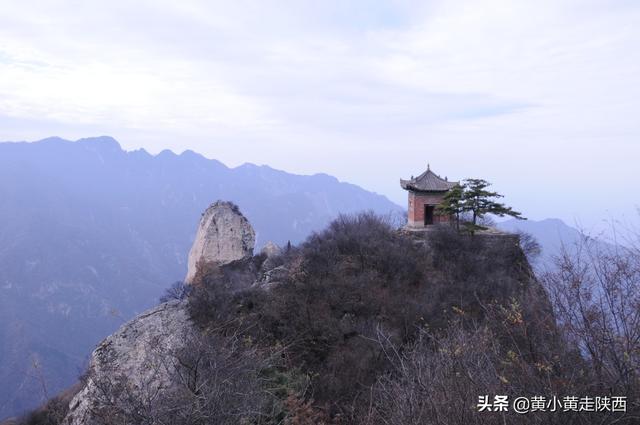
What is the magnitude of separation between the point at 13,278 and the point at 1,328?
1853cm

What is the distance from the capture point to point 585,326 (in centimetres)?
558

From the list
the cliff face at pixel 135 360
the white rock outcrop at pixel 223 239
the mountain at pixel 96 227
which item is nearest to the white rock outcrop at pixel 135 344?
the cliff face at pixel 135 360

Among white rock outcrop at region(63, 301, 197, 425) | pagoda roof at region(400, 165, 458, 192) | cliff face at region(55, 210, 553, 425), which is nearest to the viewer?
cliff face at region(55, 210, 553, 425)

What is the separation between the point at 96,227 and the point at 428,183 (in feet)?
348

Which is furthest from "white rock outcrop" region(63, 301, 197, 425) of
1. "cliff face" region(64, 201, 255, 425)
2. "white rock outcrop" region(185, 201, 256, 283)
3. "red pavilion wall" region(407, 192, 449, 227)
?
"red pavilion wall" region(407, 192, 449, 227)

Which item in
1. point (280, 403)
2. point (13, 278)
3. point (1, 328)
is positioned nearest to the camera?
point (280, 403)

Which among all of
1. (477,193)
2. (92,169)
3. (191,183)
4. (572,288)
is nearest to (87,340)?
(477,193)

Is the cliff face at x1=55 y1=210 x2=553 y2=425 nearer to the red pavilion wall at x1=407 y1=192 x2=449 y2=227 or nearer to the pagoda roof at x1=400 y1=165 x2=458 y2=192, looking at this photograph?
the red pavilion wall at x1=407 y1=192 x2=449 y2=227

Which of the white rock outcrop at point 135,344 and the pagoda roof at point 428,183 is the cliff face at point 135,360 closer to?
the white rock outcrop at point 135,344

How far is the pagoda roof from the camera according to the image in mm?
22516

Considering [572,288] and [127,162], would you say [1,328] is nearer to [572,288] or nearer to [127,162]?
[572,288]

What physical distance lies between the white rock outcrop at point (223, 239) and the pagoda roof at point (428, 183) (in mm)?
8838

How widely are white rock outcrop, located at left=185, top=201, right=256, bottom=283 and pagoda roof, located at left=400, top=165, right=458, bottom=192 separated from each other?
8.84 meters

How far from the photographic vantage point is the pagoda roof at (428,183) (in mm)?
22516
